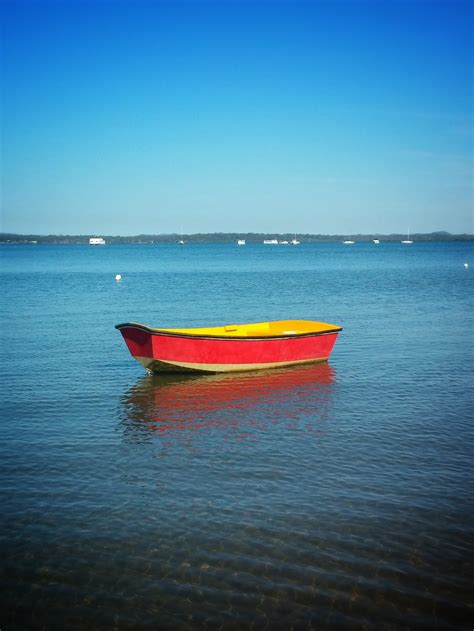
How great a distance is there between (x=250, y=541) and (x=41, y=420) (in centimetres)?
854

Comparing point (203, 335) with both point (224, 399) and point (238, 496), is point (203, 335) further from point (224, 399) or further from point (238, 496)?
point (238, 496)

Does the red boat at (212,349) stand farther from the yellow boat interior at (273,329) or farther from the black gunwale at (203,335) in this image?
the yellow boat interior at (273,329)

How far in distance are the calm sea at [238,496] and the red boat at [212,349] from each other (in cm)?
61

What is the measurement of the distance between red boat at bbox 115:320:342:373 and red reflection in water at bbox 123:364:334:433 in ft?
1.26

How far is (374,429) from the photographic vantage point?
50.7 ft

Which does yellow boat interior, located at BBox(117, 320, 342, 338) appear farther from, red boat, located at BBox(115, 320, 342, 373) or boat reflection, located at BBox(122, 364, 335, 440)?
boat reflection, located at BBox(122, 364, 335, 440)

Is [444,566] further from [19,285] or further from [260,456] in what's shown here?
[19,285]

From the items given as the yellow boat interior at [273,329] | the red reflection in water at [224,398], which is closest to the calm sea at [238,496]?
the red reflection in water at [224,398]

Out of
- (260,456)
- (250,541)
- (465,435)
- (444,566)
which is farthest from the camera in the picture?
(465,435)

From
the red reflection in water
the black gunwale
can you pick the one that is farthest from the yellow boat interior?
the red reflection in water

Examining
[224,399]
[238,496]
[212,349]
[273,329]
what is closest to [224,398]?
[224,399]

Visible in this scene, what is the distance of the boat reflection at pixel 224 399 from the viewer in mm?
16500

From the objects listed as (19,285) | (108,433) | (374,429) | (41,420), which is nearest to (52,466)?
(108,433)

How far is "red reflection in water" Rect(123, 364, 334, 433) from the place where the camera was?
54.9ft
